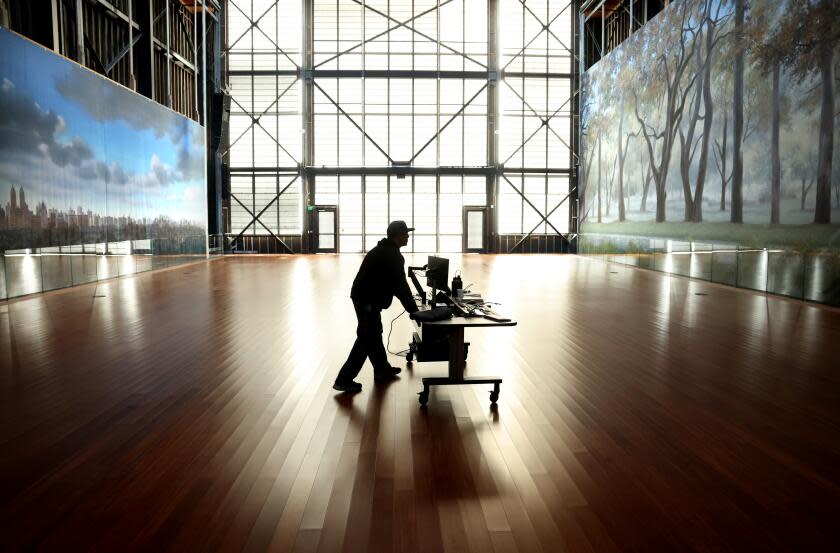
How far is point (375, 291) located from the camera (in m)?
5.63

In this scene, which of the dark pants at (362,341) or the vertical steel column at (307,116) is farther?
the vertical steel column at (307,116)

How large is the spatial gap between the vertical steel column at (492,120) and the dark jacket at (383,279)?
2316cm

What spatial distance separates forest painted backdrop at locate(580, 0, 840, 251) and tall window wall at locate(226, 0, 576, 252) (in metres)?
6.21

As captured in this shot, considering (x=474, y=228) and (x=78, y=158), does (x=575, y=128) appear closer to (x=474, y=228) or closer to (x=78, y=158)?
(x=474, y=228)

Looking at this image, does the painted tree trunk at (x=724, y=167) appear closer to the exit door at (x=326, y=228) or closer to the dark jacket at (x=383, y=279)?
the dark jacket at (x=383, y=279)

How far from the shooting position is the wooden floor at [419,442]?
3.19m

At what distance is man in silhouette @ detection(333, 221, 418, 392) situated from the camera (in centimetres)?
548

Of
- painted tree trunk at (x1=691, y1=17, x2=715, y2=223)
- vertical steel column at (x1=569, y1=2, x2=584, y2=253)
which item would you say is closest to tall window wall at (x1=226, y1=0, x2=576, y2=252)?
vertical steel column at (x1=569, y1=2, x2=584, y2=253)

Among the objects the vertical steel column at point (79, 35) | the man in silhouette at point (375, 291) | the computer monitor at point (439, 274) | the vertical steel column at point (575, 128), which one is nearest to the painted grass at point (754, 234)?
the vertical steel column at point (575, 128)

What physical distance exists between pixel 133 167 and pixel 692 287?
13.8 metres

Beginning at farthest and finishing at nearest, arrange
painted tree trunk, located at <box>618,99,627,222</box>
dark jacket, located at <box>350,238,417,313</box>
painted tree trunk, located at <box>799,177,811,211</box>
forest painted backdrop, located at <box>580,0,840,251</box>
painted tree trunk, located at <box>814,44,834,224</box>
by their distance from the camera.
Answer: painted tree trunk, located at <box>618,99,627,222</box> → painted tree trunk, located at <box>799,177,811,211</box> → forest painted backdrop, located at <box>580,0,840,251</box> → painted tree trunk, located at <box>814,44,834,224</box> → dark jacket, located at <box>350,238,417,313</box>

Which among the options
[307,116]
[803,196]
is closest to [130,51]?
[307,116]

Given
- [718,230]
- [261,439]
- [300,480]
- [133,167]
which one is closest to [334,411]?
[261,439]

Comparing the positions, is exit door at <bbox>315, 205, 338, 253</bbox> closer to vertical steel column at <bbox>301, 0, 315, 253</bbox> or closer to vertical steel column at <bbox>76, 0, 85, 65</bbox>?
vertical steel column at <bbox>301, 0, 315, 253</bbox>
